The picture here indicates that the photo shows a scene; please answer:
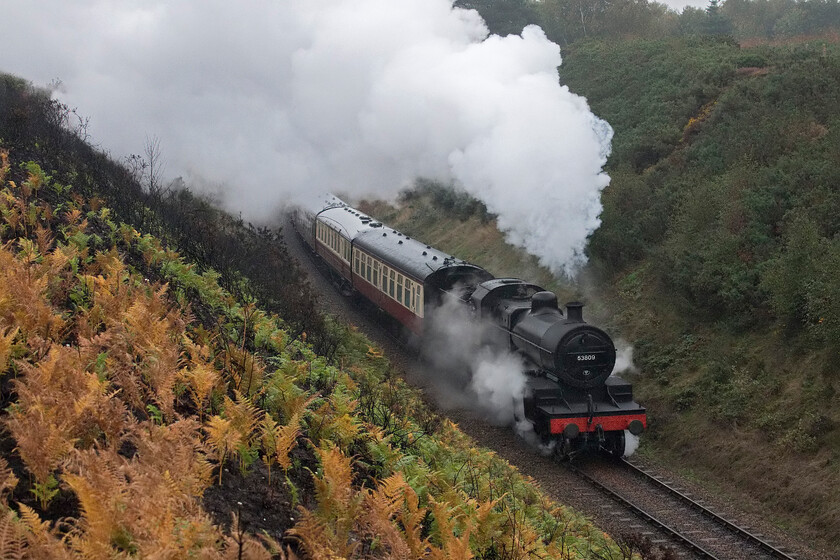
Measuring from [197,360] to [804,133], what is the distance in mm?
20704

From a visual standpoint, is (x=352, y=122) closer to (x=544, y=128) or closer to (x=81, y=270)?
(x=544, y=128)

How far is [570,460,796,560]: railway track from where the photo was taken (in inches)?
445

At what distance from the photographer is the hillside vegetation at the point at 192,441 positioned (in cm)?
494

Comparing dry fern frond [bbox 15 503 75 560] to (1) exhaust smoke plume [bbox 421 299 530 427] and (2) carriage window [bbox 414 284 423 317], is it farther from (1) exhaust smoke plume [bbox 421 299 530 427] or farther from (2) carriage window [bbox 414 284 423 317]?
(2) carriage window [bbox 414 284 423 317]

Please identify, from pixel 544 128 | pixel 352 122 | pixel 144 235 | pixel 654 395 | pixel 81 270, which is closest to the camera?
pixel 81 270

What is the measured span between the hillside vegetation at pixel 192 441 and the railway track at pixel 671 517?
170 cm

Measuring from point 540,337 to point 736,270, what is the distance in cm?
625

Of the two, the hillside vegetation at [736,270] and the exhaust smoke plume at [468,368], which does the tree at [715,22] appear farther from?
the exhaust smoke plume at [468,368]

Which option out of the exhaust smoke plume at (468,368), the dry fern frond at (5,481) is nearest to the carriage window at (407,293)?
the exhaust smoke plume at (468,368)

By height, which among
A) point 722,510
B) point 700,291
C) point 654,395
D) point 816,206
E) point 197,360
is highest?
point 816,206

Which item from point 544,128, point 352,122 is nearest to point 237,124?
point 352,122

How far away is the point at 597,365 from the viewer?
14.7 meters

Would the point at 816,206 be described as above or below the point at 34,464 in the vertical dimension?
above

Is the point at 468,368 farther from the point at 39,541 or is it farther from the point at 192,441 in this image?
the point at 39,541
